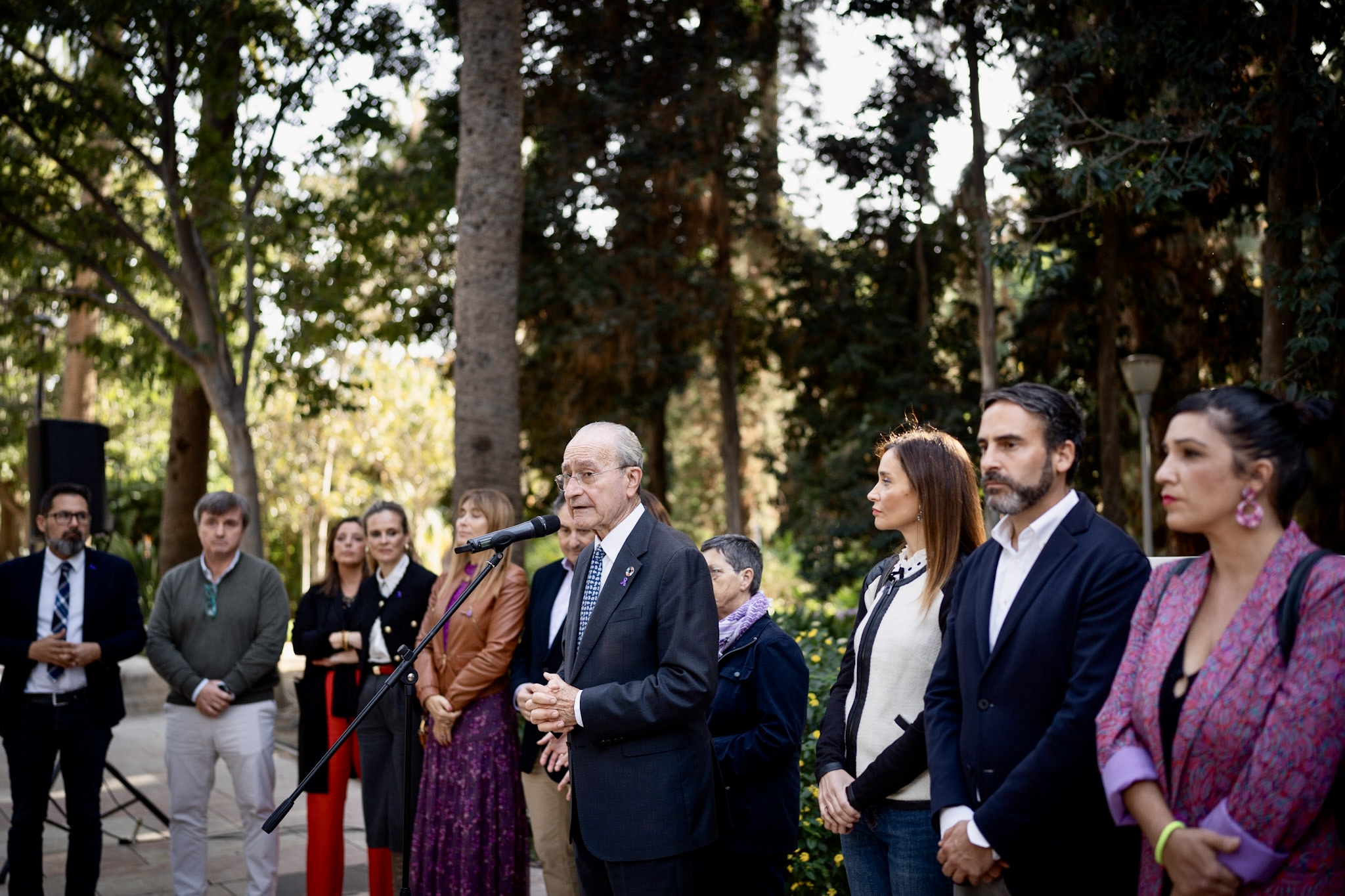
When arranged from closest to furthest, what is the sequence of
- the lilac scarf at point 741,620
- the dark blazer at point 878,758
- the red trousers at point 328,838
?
the dark blazer at point 878,758, the lilac scarf at point 741,620, the red trousers at point 328,838

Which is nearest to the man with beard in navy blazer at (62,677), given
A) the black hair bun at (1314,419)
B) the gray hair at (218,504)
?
the gray hair at (218,504)

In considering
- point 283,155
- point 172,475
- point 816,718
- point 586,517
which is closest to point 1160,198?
point 816,718

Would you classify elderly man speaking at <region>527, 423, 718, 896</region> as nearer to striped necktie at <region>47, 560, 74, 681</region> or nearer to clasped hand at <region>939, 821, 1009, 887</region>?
clasped hand at <region>939, 821, 1009, 887</region>

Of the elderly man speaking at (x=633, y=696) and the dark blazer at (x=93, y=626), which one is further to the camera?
the dark blazer at (x=93, y=626)

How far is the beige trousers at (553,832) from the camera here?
16.4ft

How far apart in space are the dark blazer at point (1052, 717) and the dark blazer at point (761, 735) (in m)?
1.10

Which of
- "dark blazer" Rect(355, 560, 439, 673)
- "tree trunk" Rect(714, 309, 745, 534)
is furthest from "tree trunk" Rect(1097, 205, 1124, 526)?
"dark blazer" Rect(355, 560, 439, 673)

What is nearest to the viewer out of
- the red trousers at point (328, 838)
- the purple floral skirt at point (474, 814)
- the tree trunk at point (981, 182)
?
the purple floral skirt at point (474, 814)

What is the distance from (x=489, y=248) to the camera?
26.5 ft

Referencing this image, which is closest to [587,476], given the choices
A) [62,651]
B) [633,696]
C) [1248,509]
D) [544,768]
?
[633,696]

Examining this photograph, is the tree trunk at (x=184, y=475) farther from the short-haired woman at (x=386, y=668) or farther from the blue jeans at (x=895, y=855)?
the blue jeans at (x=895, y=855)

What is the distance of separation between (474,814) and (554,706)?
1.87 metres

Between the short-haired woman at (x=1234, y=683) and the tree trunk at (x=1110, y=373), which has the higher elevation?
the tree trunk at (x=1110, y=373)

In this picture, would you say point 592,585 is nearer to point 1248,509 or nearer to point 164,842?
point 1248,509
